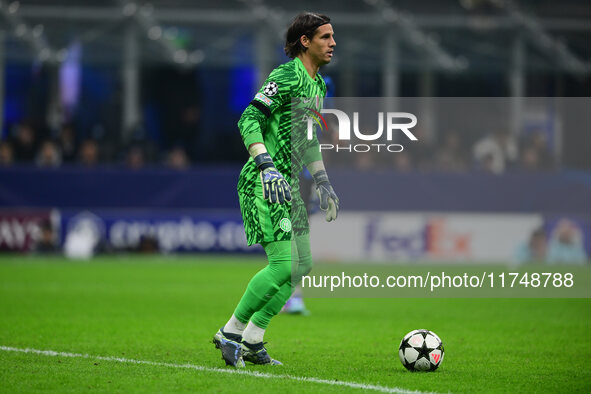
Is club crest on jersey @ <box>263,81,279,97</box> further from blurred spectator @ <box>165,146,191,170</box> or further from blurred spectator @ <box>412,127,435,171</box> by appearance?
blurred spectator @ <box>165,146,191,170</box>

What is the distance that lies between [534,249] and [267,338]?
31.9 ft

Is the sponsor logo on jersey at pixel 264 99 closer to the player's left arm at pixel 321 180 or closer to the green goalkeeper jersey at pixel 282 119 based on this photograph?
the green goalkeeper jersey at pixel 282 119

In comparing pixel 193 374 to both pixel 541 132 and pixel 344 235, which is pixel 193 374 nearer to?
pixel 344 235

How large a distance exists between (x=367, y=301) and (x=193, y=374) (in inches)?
290

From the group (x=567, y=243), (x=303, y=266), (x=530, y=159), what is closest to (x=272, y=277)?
(x=303, y=266)

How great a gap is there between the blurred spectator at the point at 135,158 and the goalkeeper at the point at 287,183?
48.0ft

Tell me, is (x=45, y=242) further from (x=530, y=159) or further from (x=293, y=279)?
(x=293, y=279)

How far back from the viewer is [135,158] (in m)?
21.5

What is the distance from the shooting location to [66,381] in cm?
629

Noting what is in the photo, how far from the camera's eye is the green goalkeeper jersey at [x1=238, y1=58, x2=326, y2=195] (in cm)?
663

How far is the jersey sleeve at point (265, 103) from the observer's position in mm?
6586

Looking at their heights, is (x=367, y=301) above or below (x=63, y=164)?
below

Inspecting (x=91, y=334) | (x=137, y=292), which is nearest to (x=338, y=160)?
(x=137, y=292)

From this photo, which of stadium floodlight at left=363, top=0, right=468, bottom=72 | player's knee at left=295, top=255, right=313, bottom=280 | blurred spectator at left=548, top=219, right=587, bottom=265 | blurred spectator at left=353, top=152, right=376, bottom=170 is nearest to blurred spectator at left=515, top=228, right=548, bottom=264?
blurred spectator at left=548, top=219, right=587, bottom=265
